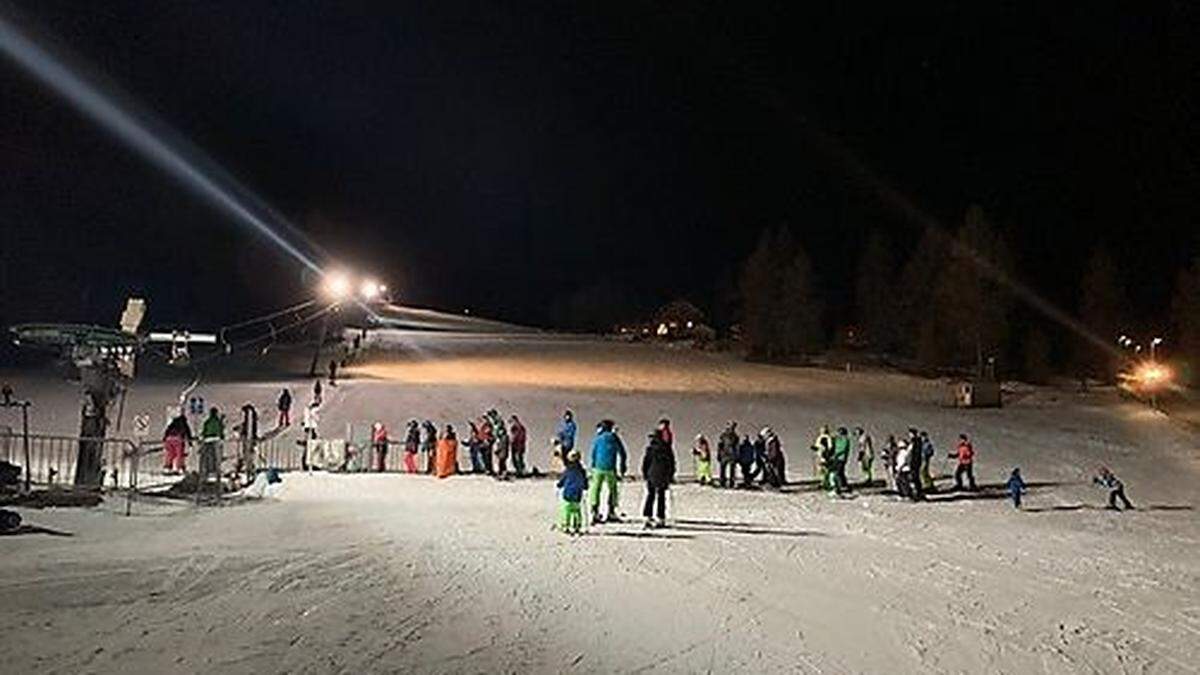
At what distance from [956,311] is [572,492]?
62928 mm

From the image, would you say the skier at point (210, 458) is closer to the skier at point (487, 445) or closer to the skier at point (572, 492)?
the skier at point (572, 492)

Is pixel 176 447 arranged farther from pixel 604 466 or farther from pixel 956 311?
pixel 956 311

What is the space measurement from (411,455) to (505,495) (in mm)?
4822

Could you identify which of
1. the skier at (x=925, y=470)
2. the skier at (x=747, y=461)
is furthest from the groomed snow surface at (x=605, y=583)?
the skier at (x=747, y=461)

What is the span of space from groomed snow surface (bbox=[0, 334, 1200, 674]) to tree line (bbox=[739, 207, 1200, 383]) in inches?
1905

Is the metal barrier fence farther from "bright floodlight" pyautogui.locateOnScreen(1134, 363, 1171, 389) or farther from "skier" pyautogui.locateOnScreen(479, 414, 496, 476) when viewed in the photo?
"bright floodlight" pyautogui.locateOnScreen(1134, 363, 1171, 389)

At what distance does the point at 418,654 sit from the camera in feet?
30.7

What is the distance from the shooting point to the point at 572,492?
15.8 m

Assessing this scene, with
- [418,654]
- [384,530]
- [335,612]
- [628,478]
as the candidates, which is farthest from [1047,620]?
[628,478]

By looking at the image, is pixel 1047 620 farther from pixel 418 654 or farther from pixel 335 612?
pixel 335 612

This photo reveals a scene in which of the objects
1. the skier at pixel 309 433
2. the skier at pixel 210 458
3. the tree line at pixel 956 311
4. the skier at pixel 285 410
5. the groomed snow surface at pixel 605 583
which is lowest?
the groomed snow surface at pixel 605 583

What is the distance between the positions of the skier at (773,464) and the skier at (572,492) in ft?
27.9

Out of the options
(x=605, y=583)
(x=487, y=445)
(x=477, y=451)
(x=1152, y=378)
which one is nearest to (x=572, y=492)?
(x=605, y=583)

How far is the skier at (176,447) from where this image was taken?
21.3 m
